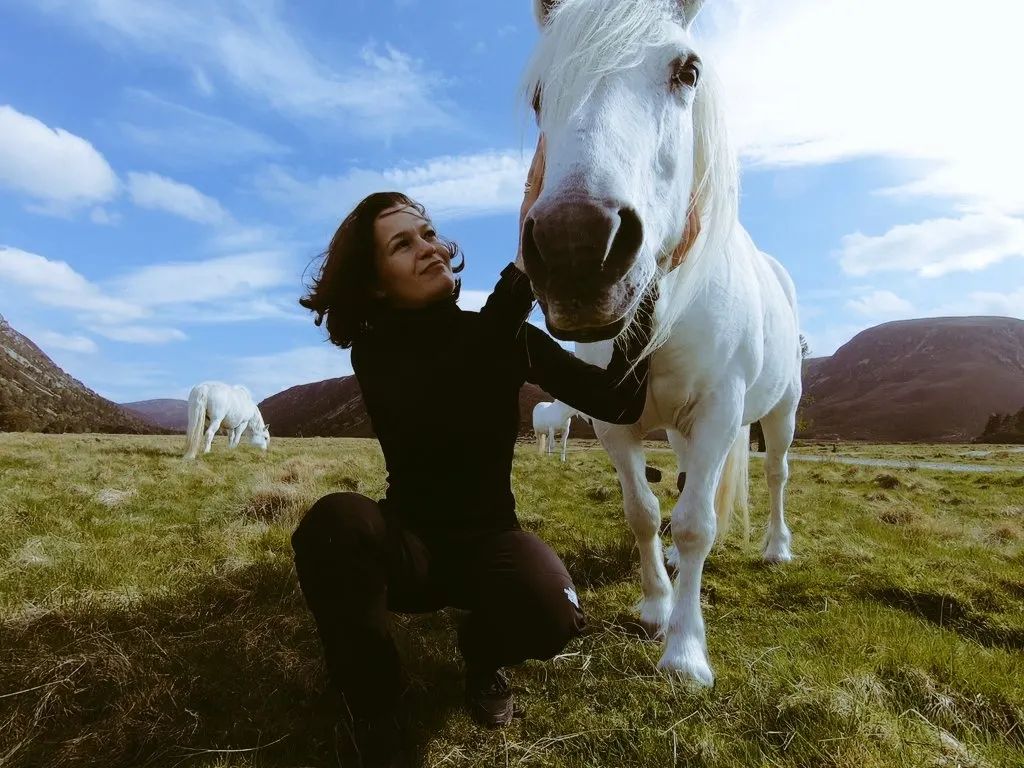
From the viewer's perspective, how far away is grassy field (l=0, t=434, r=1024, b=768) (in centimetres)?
174

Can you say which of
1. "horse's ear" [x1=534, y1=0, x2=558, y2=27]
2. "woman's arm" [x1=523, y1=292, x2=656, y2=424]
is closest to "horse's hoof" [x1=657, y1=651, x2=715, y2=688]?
"woman's arm" [x1=523, y1=292, x2=656, y2=424]

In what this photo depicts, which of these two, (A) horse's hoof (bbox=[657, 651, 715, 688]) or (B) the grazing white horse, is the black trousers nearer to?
(A) horse's hoof (bbox=[657, 651, 715, 688])

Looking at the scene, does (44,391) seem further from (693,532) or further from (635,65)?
(635,65)

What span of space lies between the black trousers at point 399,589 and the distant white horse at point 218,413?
10029mm

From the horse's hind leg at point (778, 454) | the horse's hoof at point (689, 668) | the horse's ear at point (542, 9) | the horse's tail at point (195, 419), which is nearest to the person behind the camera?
the horse's hoof at point (689, 668)

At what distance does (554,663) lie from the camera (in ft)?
7.48

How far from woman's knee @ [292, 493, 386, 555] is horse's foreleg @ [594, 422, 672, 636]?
4.24 feet

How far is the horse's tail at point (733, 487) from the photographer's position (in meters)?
4.12

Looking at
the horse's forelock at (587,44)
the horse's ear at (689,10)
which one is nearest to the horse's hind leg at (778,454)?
the horse's ear at (689,10)

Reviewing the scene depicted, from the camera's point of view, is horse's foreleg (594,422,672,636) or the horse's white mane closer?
the horse's white mane

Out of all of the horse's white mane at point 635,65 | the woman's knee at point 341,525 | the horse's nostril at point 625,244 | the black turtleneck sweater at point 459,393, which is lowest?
the woman's knee at point 341,525

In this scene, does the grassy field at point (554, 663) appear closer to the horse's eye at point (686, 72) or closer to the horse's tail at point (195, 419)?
the horse's eye at point (686, 72)

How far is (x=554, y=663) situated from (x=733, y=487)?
91.9 inches

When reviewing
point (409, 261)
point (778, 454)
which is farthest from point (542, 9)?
point (778, 454)
